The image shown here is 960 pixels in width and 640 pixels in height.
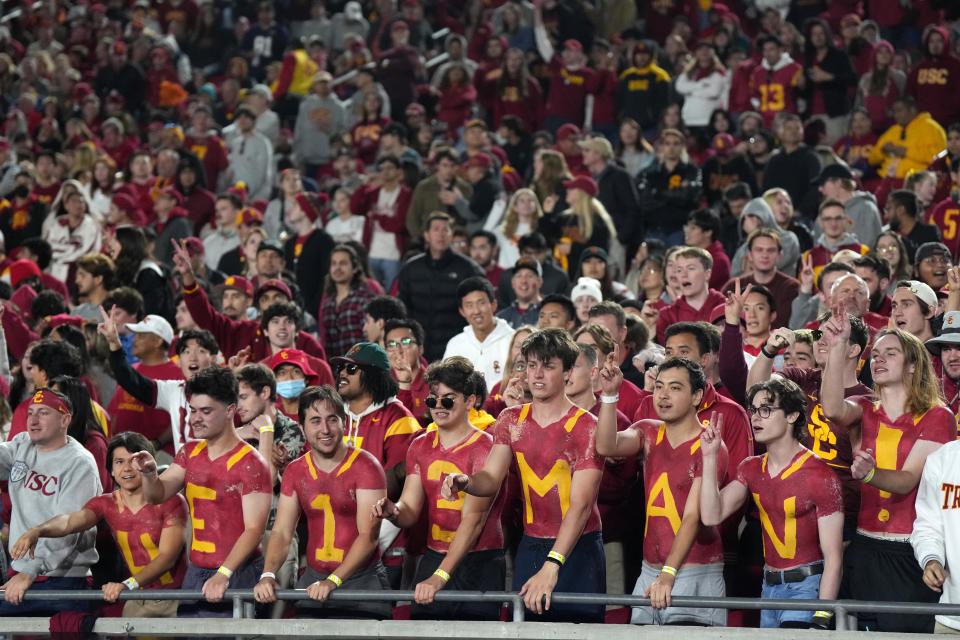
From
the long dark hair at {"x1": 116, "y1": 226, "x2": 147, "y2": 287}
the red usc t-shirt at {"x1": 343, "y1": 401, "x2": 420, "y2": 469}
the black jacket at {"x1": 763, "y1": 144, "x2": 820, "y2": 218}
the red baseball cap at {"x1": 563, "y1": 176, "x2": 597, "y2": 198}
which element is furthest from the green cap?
the black jacket at {"x1": 763, "y1": 144, "x2": 820, "y2": 218}

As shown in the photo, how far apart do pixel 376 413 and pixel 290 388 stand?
107cm

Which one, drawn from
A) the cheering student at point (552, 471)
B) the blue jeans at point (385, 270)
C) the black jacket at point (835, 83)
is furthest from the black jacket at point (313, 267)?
the black jacket at point (835, 83)

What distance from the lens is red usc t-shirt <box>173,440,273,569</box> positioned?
24.4ft

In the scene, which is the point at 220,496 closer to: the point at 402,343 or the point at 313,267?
the point at 402,343

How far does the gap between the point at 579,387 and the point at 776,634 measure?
73.6 inches

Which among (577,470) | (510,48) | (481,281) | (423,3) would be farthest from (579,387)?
(423,3)

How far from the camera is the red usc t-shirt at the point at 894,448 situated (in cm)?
686

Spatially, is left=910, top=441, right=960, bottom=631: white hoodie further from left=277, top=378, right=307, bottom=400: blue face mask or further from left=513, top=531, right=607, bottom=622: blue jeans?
left=277, top=378, right=307, bottom=400: blue face mask

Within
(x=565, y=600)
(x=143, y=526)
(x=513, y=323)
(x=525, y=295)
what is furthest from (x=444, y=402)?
(x=525, y=295)

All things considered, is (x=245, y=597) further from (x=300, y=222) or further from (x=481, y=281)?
(x=300, y=222)

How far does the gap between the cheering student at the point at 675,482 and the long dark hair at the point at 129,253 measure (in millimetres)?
5711

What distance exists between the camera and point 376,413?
A: 802cm

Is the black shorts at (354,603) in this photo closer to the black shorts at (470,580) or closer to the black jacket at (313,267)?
the black shorts at (470,580)

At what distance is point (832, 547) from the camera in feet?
21.8
